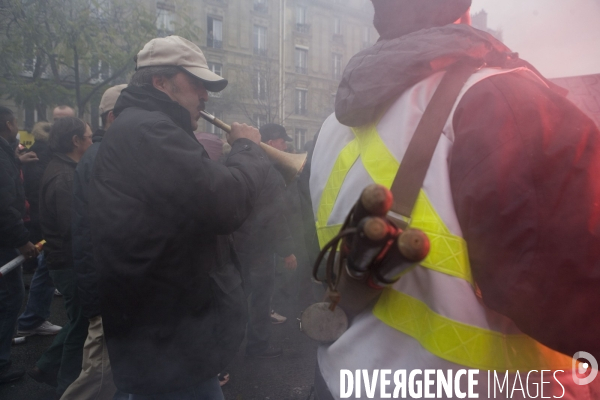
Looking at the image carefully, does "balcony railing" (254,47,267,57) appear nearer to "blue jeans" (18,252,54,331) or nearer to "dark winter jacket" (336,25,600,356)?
"blue jeans" (18,252,54,331)

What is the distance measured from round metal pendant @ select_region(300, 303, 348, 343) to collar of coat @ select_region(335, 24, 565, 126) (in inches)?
18.3

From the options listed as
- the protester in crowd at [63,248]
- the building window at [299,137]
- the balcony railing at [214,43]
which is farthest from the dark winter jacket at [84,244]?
the building window at [299,137]

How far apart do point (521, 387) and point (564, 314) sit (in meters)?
0.19

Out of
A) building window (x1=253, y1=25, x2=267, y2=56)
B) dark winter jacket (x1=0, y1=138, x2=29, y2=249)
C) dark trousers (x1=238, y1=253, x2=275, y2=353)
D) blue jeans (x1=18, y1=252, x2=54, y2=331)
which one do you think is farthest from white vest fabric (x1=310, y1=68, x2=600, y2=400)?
building window (x1=253, y1=25, x2=267, y2=56)

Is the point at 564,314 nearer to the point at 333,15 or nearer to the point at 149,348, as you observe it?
the point at 149,348

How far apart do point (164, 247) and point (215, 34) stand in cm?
1879

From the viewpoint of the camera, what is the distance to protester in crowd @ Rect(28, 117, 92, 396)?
2.56 m

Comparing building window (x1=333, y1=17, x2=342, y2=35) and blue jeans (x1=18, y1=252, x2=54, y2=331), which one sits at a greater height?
building window (x1=333, y1=17, x2=342, y2=35)

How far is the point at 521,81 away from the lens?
85cm

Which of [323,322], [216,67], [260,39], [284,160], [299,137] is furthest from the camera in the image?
[299,137]

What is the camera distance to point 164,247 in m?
1.48

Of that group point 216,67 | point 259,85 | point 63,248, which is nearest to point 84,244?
point 63,248

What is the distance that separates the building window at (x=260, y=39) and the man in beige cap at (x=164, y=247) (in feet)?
56.7

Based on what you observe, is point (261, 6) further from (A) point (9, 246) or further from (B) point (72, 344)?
(B) point (72, 344)
